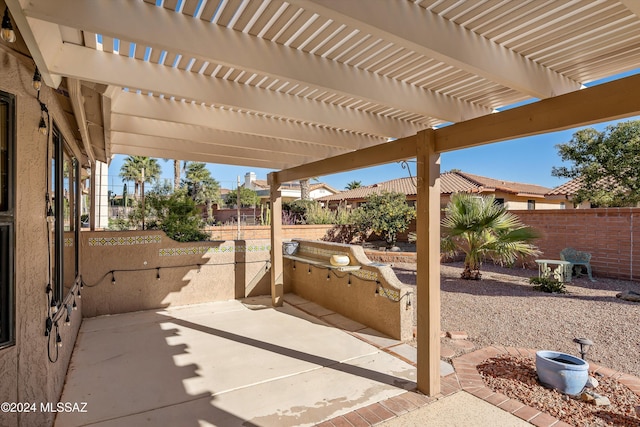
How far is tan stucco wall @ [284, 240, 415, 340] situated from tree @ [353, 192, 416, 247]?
560cm

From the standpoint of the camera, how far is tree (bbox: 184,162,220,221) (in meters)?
22.3

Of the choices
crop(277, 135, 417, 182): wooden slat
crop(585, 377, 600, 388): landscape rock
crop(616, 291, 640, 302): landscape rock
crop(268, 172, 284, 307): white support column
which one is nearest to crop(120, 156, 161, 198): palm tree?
crop(268, 172, 284, 307): white support column

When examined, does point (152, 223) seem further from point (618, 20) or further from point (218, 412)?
point (618, 20)

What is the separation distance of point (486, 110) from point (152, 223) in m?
9.18

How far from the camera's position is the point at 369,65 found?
9.25 ft

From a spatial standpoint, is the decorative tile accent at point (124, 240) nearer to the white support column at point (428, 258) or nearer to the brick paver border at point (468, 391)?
the brick paver border at point (468, 391)

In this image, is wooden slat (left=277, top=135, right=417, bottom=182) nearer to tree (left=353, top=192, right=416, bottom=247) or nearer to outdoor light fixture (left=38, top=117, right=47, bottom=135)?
outdoor light fixture (left=38, top=117, right=47, bottom=135)

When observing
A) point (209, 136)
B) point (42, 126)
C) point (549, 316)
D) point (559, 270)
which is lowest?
point (549, 316)

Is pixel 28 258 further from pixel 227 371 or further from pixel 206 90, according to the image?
pixel 227 371

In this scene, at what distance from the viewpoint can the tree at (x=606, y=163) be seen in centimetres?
1070

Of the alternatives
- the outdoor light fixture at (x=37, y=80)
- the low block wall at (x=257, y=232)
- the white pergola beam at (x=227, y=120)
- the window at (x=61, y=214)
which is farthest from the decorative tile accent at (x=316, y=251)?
the outdoor light fixture at (x=37, y=80)

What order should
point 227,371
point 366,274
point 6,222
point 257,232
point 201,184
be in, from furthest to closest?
1. point 201,184
2. point 257,232
3. point 366,274
4. point 227,371
5. point 6,222

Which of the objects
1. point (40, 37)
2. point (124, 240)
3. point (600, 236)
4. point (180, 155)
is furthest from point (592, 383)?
point (600, 236)

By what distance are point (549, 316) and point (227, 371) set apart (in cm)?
533
